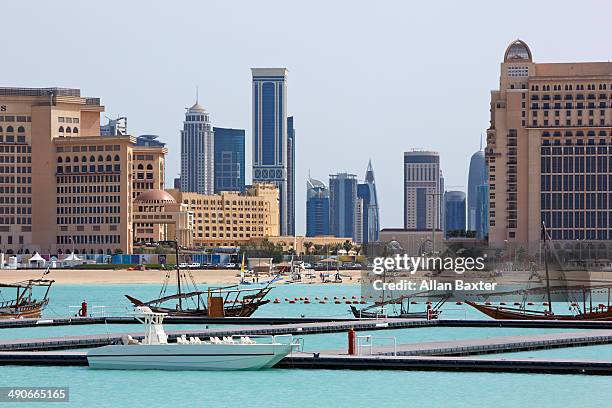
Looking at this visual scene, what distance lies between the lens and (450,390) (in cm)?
6069

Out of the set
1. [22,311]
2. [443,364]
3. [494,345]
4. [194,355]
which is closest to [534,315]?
[494,345]

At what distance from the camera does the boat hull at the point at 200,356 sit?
63.6 m

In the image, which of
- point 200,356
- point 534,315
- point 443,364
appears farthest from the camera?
point 534,315

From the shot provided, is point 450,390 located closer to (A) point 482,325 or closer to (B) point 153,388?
(B) point 153,388

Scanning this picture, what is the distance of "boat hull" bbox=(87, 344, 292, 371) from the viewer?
63625 millimetres

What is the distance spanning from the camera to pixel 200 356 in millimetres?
63594

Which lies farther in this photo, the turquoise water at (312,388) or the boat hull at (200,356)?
the boat hull at (200,356)

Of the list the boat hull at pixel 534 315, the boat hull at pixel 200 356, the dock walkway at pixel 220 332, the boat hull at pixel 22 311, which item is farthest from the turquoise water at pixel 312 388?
the boat hull at pixel 22 311

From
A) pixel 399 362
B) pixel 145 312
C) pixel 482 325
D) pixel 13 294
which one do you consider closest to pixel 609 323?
pixel 482 325

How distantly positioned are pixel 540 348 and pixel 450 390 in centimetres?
1604

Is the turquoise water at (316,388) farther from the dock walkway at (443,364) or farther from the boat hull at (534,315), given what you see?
the boat hull at (534,315)

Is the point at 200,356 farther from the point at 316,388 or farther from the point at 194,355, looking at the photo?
the point at 316,388

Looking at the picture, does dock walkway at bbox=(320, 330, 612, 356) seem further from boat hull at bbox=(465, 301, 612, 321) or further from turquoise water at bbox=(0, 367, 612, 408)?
boat hull at bbox=(465, 301, 612, 321)

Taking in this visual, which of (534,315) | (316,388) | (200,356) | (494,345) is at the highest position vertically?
(200,356)
